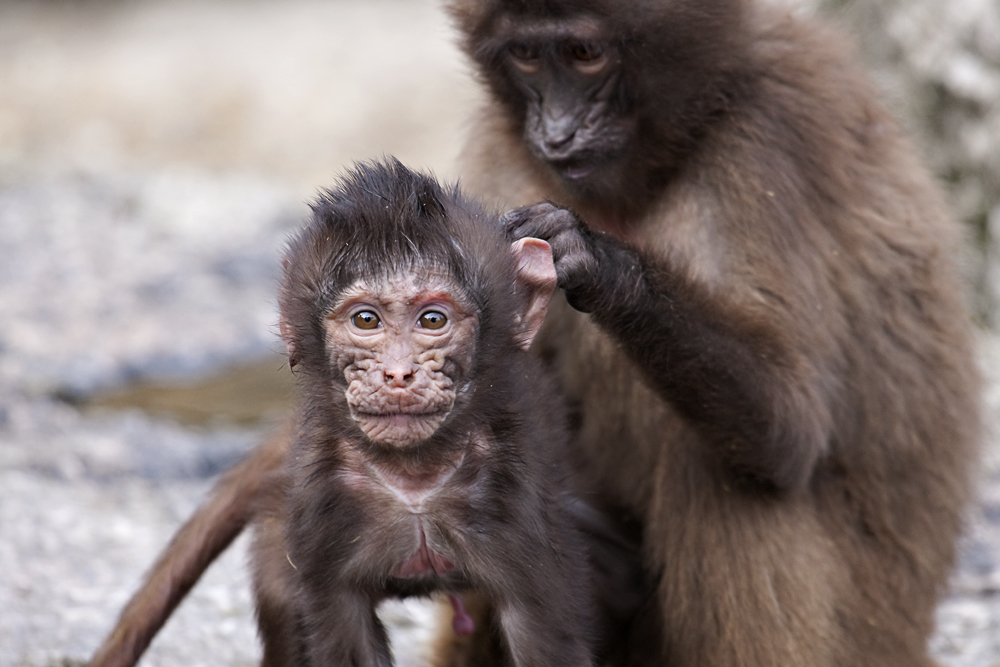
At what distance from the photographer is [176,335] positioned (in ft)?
24.9

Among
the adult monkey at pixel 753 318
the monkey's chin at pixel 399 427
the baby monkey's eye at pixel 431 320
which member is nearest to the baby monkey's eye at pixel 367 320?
the baby monkey's eye at pixel 431 320

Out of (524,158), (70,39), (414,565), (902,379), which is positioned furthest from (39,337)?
(70,39)

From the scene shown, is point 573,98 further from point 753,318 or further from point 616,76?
point 753,318

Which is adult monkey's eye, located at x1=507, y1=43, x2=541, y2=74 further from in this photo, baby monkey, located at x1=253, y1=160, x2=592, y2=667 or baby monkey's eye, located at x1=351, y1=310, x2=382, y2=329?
baby monkey's eye, located at x1=351, y1=310, x2=382, y2=329

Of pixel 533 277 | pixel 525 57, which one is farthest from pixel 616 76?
pixel 533 277

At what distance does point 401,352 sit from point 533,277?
1.41 feet

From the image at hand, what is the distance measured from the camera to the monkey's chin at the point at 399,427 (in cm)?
331

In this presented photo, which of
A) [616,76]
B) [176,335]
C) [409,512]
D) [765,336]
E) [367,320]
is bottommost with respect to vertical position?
[176,335]

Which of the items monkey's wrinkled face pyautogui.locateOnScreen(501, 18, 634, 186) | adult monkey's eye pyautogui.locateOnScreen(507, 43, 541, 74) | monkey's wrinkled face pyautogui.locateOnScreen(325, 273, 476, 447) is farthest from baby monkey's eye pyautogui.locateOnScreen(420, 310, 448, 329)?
adult monkey's eye pyautogui.locateOnScreen(507, 43, 541, 74)

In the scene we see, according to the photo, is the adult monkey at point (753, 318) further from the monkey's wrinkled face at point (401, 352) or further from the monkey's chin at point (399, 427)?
the monkey's chin at point (399, 427)

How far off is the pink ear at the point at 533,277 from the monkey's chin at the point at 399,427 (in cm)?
44

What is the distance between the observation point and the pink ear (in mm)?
3445

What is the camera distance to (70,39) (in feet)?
55.6

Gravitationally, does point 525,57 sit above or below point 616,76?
below
